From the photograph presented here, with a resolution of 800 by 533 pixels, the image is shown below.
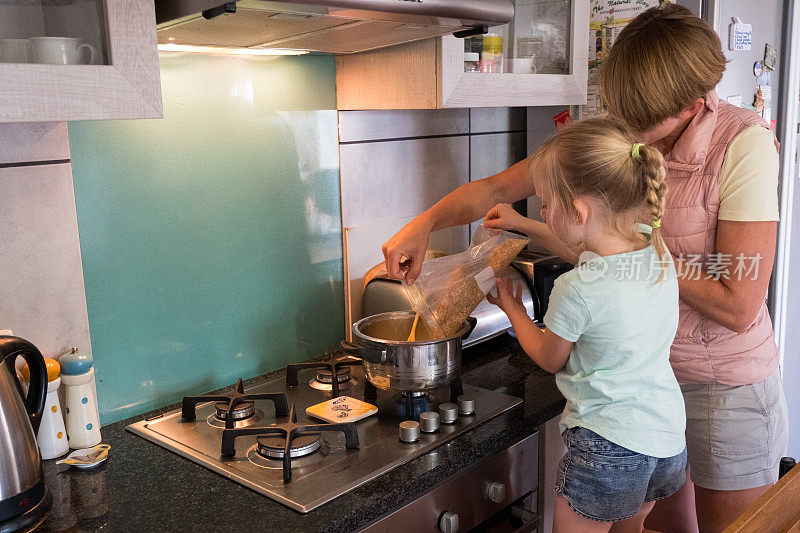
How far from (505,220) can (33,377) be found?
908 mm

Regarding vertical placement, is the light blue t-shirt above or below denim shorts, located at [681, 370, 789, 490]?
above

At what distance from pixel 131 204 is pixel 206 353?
0.37m

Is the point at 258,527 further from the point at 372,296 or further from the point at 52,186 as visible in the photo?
the point at 372,296

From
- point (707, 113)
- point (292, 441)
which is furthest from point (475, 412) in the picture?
point (707, 113)

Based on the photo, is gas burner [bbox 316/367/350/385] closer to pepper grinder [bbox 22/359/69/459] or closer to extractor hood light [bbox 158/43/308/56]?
pepper grinder [bbox 22/359/69/459]

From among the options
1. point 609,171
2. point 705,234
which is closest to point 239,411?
point 609,171

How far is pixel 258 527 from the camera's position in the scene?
3.57 ft

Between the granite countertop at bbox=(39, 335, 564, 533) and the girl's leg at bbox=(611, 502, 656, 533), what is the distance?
25cm

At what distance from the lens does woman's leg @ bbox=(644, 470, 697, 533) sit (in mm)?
1630

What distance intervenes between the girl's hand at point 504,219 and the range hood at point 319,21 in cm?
36

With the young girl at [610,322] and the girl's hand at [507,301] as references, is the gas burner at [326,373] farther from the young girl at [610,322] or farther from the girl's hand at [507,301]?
the young girl at [610,322]

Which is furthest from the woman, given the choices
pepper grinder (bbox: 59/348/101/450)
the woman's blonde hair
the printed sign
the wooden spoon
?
the printed sign

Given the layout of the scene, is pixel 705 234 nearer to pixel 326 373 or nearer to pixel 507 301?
pixel 507 301

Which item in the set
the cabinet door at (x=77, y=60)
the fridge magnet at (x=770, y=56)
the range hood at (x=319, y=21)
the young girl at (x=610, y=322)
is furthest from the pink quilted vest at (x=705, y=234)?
the fridge magnet at (x=770, y=56)
